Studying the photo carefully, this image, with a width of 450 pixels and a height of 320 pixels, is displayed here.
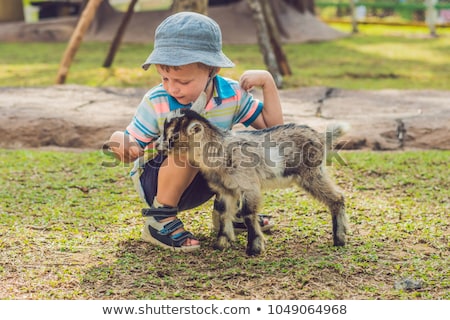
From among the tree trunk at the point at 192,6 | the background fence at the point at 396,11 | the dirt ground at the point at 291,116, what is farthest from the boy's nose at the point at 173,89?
the background fence at the point at 396,11

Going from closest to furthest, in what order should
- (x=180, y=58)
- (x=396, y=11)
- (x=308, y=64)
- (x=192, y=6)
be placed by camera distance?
(x=180, y=58), (x=192, y=6), (x=308, y=64), (x=396, y=11)

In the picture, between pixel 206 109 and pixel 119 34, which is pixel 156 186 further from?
pixel 119 34

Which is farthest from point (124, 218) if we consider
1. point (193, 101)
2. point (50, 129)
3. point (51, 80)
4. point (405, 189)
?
point (51, 80)

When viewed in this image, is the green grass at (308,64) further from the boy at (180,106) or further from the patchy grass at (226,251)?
the boy at (180,106)

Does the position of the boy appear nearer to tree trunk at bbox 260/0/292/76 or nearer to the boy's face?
the boy's face

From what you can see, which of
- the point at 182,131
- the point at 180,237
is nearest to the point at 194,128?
the point at 182,131

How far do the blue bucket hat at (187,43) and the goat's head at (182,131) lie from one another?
24 cm

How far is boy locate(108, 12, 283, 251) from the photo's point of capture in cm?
300

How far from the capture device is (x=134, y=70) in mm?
8703

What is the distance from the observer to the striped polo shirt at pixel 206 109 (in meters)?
3.18

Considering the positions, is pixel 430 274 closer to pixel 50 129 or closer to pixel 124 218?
pixel 124 218

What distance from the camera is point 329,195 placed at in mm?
3193

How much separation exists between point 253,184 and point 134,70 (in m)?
5.95

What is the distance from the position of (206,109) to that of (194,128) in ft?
0.98
